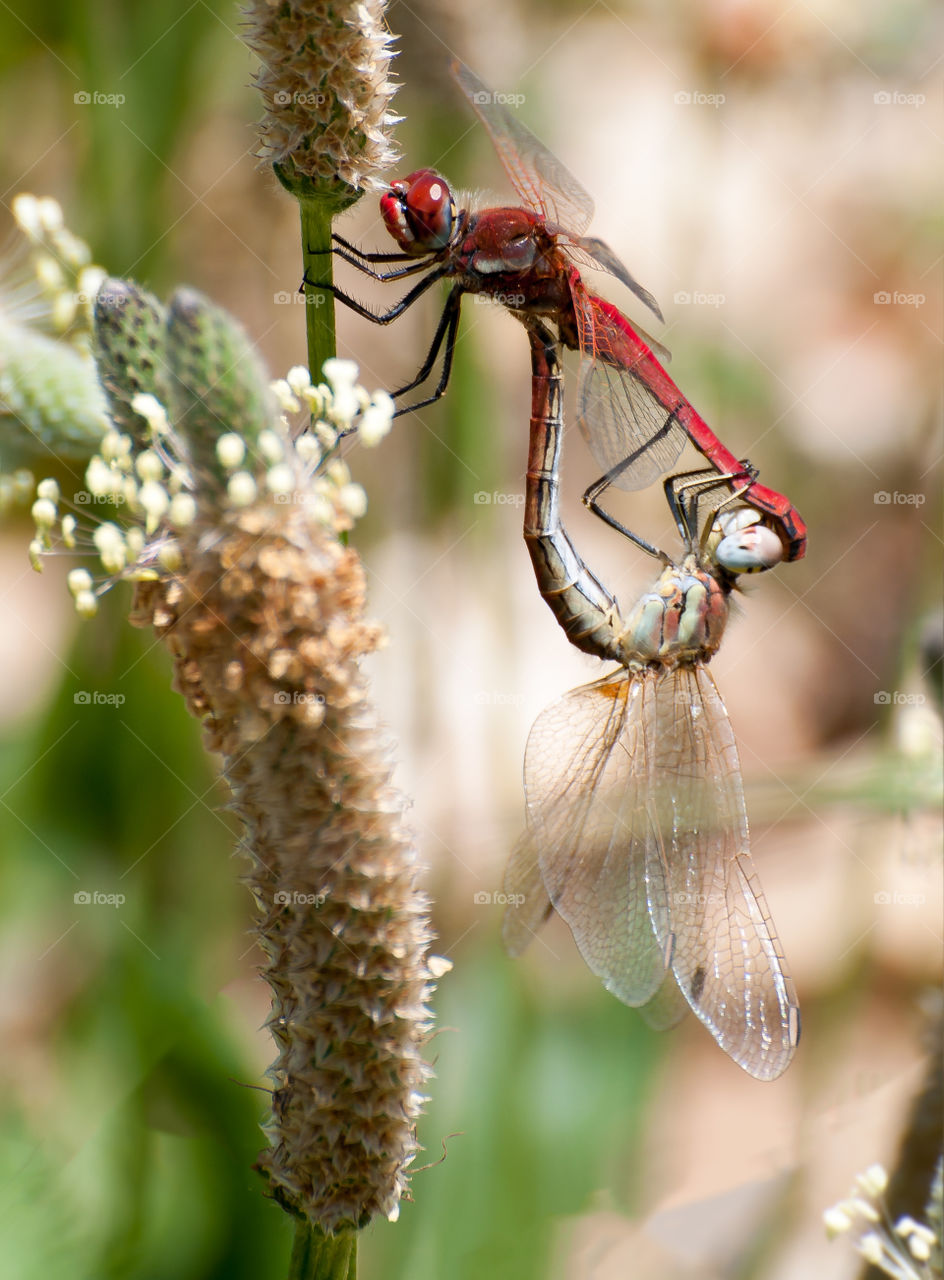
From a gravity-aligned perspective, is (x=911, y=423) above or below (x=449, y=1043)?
above

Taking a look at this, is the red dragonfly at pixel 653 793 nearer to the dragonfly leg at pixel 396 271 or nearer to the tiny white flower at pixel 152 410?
the dragonfly leg at pixel 396 271

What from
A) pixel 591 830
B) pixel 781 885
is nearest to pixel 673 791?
pixel 591 830

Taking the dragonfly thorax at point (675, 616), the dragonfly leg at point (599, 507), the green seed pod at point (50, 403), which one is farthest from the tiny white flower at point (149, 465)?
the dragonfly thorax at point (675, 616)

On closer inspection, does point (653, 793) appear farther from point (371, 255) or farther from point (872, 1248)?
point (371, 255)

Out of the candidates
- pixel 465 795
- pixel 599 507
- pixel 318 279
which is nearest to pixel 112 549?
pixel 318 279

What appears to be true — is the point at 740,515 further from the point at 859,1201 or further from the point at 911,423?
the point at 911,423
